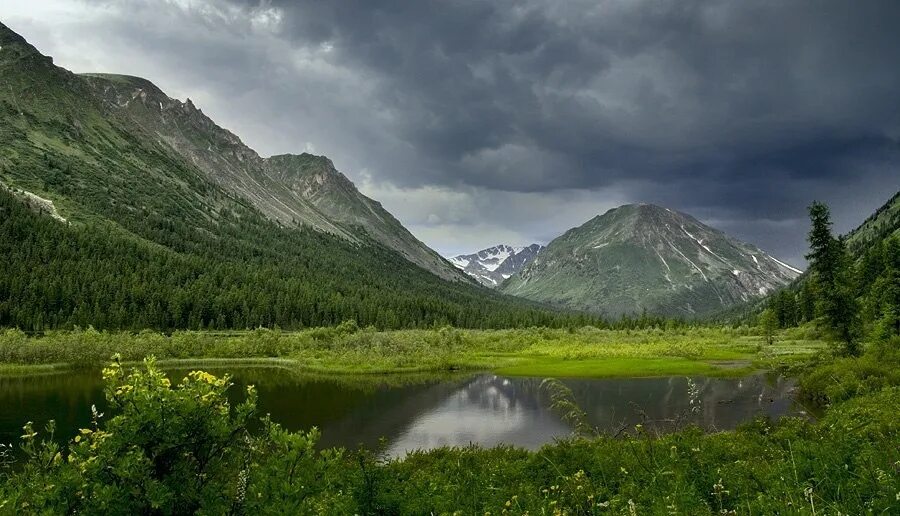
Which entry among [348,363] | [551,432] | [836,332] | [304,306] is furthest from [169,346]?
[836,332]

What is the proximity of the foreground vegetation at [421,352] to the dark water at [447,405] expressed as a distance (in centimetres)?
1110

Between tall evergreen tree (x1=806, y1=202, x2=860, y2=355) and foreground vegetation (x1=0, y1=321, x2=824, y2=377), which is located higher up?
tall evergreen tree (x1=806, y1=202, x2=860, y2=355)

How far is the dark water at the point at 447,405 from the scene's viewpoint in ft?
139

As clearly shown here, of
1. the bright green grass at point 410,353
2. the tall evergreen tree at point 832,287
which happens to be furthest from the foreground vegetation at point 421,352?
the tall evergreen tree at point 832,287

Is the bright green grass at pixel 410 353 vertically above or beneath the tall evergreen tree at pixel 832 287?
beneath

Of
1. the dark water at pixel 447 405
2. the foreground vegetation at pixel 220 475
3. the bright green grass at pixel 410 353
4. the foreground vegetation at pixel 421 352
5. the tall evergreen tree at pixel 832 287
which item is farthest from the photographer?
the foreground vegetation at pixel 421 352

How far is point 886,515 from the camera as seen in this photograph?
6383 mm

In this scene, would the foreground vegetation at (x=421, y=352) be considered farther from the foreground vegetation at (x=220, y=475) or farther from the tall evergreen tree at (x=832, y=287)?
the foreground vegetation at (x=220, y=475)

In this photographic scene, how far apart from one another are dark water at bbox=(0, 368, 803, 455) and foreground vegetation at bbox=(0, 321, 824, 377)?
36.4 ft

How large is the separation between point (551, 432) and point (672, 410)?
1243cm

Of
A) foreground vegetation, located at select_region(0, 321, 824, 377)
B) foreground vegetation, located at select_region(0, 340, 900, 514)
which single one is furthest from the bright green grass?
foreground vegetation, located at select_region(0, 340, 900, 514)

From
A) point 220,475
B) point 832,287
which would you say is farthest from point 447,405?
point 220,475

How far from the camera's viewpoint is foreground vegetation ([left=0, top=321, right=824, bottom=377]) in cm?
8543

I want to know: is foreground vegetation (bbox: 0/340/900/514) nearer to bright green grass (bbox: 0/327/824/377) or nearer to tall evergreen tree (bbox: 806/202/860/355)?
tall evergreen tree (bbox: 806/202/860/355)
